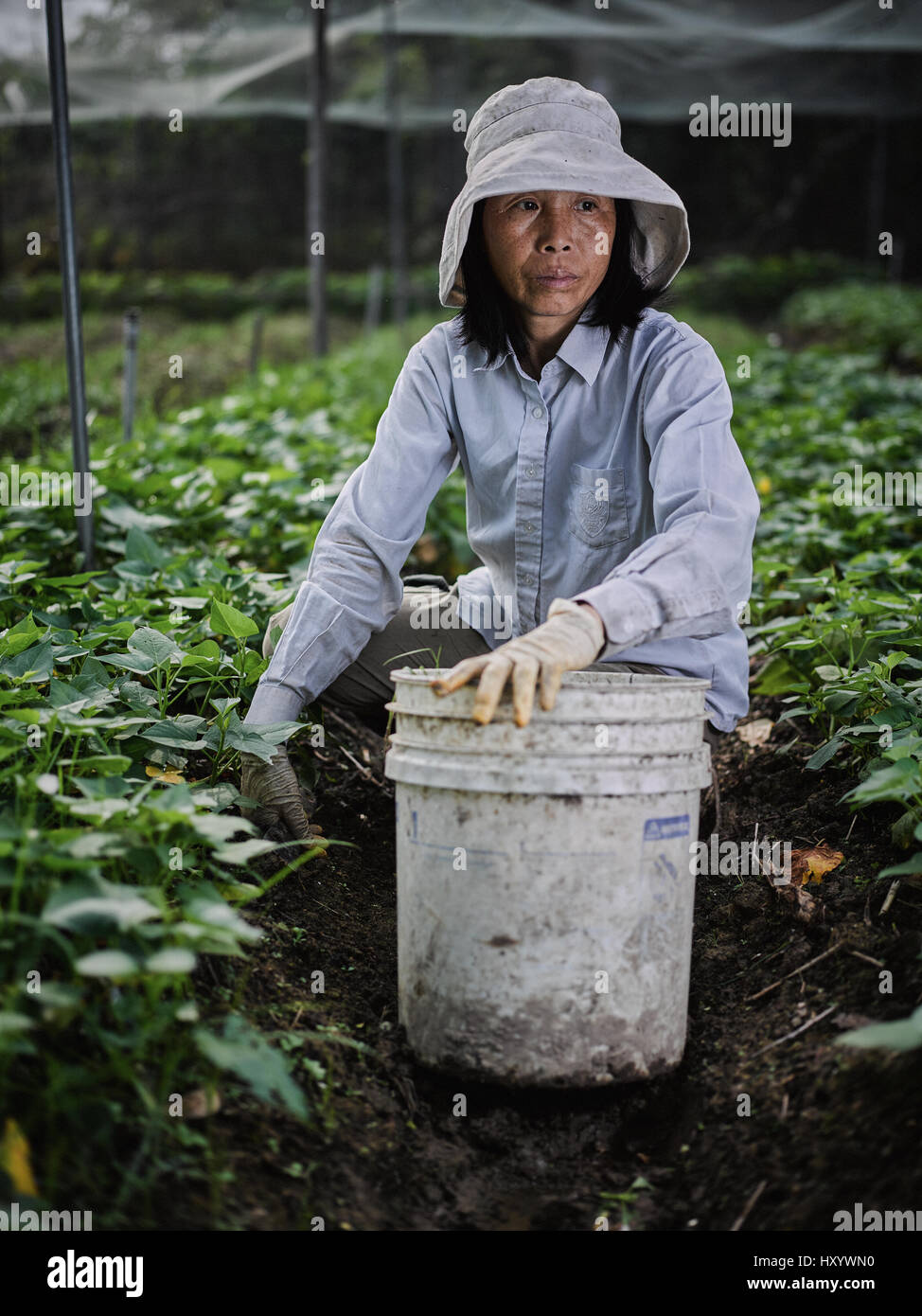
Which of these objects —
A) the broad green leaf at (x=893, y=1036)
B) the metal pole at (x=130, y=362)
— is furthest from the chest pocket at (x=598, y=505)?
the metal pole at (x=130, y=362)

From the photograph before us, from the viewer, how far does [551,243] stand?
6.62 ft

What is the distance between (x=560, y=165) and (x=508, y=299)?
13.3 inches

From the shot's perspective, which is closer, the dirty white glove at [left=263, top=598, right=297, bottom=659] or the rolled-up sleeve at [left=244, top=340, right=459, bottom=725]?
the rolled-up sleeve at [left=244, top=340, right=459, bottom=725]

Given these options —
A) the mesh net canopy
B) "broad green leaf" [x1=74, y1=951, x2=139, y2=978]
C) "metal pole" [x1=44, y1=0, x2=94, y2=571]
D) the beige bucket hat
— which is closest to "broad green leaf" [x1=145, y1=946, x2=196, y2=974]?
"broad green leaf" [x1=74, y1=951, x2=139, y2=978]

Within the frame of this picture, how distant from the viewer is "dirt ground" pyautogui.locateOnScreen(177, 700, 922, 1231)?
54.6 inches

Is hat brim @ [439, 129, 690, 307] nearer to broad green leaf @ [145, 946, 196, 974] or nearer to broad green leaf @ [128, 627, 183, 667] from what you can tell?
broad green leaf @ [128, 627, 183, 667]

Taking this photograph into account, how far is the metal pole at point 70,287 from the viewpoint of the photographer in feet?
9.00

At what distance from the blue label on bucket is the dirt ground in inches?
13.6

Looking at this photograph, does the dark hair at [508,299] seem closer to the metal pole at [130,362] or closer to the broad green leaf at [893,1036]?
the broad green leaf at [893,1036]

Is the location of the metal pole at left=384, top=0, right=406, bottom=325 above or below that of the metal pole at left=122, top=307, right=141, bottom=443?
above

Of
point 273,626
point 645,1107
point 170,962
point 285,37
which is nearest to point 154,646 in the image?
point 273,626

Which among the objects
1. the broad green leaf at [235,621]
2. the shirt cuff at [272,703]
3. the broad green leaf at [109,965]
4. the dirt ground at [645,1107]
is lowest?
the dirt ground at [645,1107]
